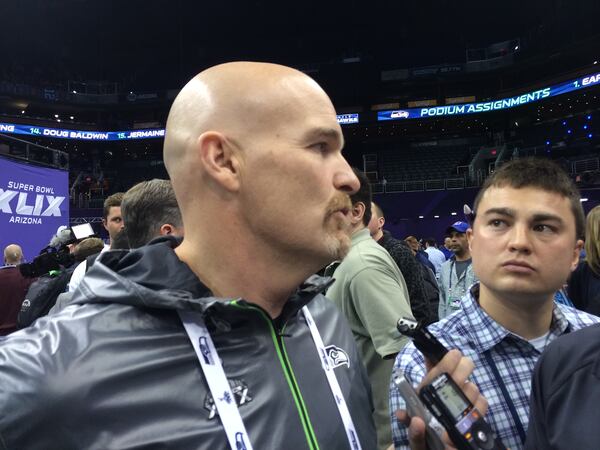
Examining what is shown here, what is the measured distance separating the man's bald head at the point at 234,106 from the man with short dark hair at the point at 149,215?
1.15 metres

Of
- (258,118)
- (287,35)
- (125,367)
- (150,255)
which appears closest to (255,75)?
(258,118)

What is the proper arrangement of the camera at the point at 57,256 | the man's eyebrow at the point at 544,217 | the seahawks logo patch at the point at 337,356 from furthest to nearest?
the camera at the point at 57,256, the man's eyebrow at the point at 544,217, the seahawks logo patch at the point at 337,356

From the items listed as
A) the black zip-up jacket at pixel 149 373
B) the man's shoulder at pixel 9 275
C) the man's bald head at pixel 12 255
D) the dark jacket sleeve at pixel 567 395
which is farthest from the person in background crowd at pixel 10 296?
the dark jacket sleeve at pixel 567 395

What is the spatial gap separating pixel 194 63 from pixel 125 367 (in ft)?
105

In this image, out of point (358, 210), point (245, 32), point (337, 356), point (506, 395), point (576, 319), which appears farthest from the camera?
point (245, 32)

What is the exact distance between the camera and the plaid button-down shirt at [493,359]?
1.30 meters

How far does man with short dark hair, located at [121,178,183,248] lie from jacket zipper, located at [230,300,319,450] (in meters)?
1.25

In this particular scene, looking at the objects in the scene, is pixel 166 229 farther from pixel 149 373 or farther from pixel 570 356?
pixel 570 356

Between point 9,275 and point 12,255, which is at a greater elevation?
point 12,255

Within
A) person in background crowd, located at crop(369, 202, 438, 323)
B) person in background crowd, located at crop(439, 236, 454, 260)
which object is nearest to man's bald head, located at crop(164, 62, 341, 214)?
person in background crowd, located at crop(369, 202, 438, 323)

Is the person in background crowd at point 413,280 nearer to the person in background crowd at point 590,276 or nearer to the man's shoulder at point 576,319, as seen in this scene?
the person in background crowd at point 590,276

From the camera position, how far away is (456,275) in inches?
208

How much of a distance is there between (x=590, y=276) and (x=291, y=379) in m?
2.80

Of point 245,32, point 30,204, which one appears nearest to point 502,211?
point 30,204
